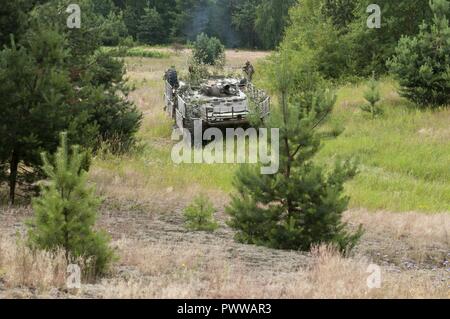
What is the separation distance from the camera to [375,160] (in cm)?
1923

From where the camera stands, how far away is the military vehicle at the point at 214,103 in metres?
21.7

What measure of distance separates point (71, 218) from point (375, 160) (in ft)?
45.6

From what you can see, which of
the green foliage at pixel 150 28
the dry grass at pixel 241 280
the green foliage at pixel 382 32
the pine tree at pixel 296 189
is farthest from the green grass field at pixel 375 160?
the green foliage at pixel 150 28

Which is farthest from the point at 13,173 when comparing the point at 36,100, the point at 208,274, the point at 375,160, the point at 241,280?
the point at 375,160

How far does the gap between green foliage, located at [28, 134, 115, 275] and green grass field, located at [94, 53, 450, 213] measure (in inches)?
159

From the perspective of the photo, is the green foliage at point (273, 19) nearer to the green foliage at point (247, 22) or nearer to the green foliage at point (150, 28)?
the green foliage at point (247, 22)

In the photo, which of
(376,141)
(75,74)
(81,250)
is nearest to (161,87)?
(376,141)

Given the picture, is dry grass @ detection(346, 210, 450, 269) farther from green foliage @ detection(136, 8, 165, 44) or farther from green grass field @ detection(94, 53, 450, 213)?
green foliage @ detection(136, 8, 165, 44)

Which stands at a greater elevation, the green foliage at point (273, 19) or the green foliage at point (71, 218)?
the green foliage at point (273, 19)

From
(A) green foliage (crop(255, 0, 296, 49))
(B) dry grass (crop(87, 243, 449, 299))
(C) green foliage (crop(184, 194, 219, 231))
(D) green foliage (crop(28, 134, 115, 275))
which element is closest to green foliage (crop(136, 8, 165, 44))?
(A) green foliage (crop(255, 0, 296, 49))

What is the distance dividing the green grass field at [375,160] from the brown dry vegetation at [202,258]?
0.99 feet

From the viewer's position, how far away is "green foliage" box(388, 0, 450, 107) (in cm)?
2353

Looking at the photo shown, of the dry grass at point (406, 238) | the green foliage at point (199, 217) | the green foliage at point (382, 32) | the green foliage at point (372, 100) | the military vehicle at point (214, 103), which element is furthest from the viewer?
the green foliage at point (382, 32)
